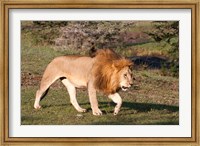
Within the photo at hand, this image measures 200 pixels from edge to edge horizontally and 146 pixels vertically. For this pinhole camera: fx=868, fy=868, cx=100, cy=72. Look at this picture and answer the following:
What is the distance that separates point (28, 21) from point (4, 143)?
41.2 inches

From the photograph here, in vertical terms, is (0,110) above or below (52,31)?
below

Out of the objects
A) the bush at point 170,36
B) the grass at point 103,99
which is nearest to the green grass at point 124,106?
the grass at point 103,99

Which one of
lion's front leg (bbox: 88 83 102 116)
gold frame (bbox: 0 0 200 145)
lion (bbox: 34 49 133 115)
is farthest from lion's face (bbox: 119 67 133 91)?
gold frame (bbox: 0 0 200 145)

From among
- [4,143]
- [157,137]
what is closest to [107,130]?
[157,137]

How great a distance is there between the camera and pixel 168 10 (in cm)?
732

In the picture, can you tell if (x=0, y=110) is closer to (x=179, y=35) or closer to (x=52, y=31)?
(x=52, y=31)

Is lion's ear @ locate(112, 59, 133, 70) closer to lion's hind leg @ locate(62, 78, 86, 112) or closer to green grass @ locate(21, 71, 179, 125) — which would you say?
green grass @ locate(21, 71, 179, 125)

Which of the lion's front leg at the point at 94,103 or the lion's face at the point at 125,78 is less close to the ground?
the lion's face at the point at 125,78

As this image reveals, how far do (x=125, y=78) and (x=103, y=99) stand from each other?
265 mm

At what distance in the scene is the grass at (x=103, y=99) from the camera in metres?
7.36

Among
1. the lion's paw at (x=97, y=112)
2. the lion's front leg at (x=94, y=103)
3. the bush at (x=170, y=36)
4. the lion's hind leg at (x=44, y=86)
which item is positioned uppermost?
the bush at (x=170, y=36)

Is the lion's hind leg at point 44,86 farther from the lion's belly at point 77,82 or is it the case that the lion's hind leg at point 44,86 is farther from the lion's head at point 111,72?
the lion's head at point 111,72

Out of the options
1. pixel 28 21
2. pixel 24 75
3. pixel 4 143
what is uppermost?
pixel 28 21

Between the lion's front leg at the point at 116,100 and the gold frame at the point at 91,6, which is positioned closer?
the gold frame at the point at 91,6
